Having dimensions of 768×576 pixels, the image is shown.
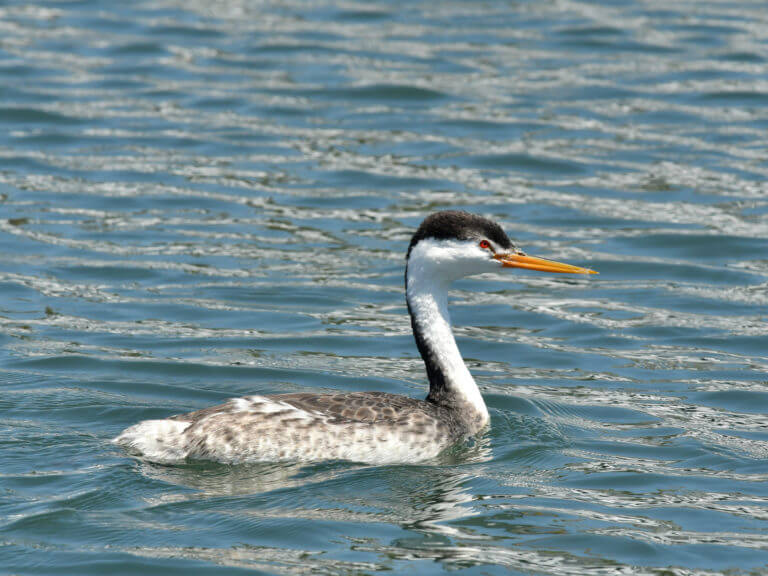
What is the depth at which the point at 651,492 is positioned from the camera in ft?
30.9

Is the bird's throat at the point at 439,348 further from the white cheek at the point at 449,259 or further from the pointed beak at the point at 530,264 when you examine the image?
the pointed beak at the point at 530,264

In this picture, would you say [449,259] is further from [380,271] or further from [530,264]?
[380,271]

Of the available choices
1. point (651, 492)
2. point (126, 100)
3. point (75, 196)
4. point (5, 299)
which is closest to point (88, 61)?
point (126, 100)

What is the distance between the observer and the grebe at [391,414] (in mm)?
9539

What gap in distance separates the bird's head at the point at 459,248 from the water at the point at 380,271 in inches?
53.6

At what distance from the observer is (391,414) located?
988 centimetres

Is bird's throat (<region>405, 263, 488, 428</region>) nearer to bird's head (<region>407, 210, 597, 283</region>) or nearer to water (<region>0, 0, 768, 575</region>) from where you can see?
bird's head (<region>407, 210, 597, 283</region>)

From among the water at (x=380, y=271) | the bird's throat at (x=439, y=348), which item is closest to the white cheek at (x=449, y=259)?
the bird's throat at (x=439, y=348)

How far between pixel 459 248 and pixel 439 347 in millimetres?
870

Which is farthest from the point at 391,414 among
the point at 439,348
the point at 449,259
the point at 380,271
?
the point at 380,271

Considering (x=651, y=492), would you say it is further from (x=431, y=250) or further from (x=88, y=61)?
(x=88, y=61)

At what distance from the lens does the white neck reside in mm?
10602

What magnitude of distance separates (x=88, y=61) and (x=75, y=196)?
20.4 feet

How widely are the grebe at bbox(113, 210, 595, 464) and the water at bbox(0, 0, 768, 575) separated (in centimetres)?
17
